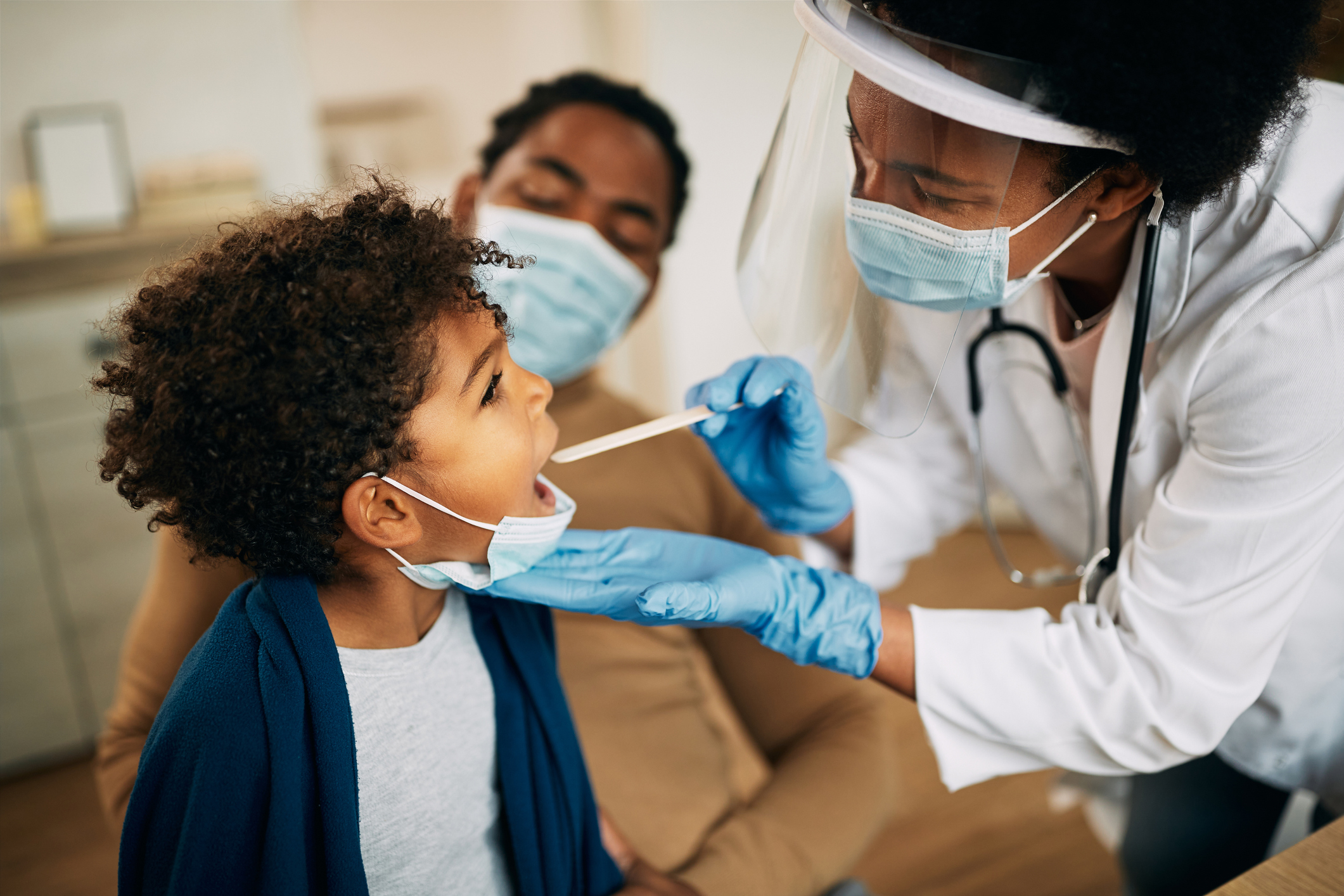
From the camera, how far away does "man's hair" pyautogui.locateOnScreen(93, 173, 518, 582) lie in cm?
76

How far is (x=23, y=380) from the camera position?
217 centimetres

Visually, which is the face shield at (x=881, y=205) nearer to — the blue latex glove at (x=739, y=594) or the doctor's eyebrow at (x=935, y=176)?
the doctor's eyebrow at (x=935, y=176)

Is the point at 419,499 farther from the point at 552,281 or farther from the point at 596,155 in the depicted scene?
the point at 596,155

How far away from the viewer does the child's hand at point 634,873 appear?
1.10 m

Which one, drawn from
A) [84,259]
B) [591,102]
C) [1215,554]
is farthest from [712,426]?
[84,259]

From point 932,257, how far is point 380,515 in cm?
62

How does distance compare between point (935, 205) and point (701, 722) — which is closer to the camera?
point (935, 205)

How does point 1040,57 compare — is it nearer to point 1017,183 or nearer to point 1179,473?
point 1017,183

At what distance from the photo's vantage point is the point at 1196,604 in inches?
36.5

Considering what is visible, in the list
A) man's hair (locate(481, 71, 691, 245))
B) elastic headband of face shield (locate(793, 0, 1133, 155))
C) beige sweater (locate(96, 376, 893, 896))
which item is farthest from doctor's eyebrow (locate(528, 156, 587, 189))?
elastic headband of face shield (locate(793, 0, 1133, 155))

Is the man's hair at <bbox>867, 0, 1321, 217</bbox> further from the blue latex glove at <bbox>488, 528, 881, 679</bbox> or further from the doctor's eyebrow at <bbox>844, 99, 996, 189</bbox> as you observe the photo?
the blue latex glove at <bbox>488, 528, 881, 679</bbox>

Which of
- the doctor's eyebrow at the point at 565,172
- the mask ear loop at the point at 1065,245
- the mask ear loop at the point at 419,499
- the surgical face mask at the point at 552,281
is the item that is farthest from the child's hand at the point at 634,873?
the doctor's eyebrow at the point at 565,172

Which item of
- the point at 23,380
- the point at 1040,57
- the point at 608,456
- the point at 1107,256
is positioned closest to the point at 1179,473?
the point at 1107,256

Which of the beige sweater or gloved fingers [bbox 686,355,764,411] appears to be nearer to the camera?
gloved fingers [bbox 686,355,764,411]
